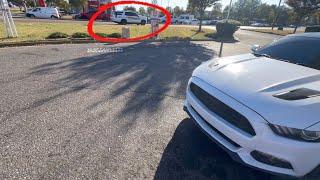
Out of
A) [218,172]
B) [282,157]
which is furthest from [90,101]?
[282,157]

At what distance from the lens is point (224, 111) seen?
9.66 feet

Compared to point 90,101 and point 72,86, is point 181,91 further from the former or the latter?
point 72,86

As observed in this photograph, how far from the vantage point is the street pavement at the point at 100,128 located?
9.78 feet

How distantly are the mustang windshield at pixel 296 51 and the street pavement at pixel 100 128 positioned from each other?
5.89 ft

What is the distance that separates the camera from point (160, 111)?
4609 mm

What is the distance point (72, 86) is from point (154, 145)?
297 cm

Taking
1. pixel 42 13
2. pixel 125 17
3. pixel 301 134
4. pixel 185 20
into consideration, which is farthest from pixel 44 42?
pixel 185 20

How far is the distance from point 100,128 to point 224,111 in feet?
6.36

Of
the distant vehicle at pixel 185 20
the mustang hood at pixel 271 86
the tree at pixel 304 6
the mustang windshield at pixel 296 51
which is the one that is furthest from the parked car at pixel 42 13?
the mustang hood at pixel 271 86

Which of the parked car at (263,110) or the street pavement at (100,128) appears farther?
the street pavement at (100,128)

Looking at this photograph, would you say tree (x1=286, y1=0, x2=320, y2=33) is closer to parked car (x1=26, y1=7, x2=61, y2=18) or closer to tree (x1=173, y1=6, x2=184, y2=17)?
parked car (x1=26, y1=7, x2=61, y2=18)

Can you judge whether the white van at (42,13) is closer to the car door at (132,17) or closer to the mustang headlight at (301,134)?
the car door at (132,17)

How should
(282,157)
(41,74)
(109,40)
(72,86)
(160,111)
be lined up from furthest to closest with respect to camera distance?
(109,40) → (41,74) → (72,86) → (160,111) → (282,157)

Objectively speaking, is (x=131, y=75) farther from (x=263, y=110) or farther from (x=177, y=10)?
(x=177, y=10)
